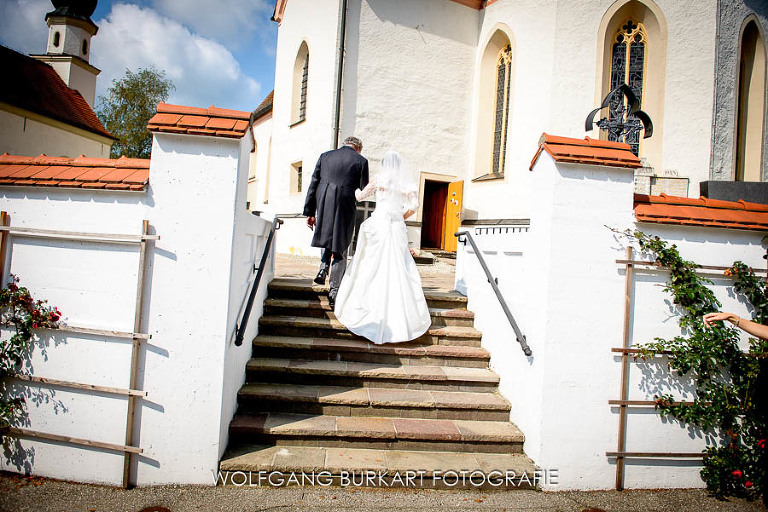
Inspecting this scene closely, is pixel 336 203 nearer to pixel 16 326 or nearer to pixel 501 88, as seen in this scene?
pixel 16 326

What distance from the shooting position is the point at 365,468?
10.7ft

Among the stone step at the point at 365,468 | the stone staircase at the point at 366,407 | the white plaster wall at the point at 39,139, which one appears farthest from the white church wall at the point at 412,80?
the white plaster wall at the point at 39,139

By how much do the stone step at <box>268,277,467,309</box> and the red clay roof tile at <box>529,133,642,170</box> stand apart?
7.85ft

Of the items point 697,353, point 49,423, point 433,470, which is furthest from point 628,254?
point 49,423

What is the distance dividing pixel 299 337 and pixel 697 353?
3.64 metres

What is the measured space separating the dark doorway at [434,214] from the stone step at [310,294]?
7.35m

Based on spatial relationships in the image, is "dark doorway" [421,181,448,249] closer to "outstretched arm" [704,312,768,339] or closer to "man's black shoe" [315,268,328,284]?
"man's black shoe" [315,268,328,284]

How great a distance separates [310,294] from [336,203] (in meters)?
1.13

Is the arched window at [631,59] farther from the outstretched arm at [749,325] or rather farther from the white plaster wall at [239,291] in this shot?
the white plaster wall at [239,291]

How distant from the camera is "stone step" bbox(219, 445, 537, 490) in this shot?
320 centimetres

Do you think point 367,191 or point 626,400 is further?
point 367,191

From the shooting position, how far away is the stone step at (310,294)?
205 inches

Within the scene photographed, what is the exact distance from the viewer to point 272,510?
287 centimetres

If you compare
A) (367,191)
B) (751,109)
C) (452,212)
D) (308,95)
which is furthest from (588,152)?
(751,109)
